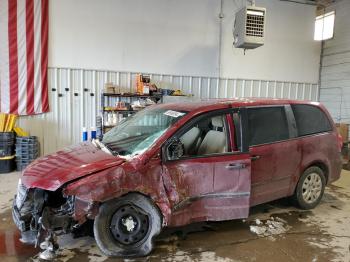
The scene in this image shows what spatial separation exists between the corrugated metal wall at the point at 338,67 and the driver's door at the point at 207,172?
7.12 meters

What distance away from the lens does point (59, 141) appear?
6926mm

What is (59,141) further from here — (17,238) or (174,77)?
(17,238)

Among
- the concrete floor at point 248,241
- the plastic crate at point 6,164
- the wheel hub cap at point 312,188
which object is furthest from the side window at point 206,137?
the plastic crate at point 6,164

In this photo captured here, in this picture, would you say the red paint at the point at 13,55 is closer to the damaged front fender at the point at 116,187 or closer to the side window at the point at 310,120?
the damaged front fender at the point at 116,187

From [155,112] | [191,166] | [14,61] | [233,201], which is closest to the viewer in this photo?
[191,166]

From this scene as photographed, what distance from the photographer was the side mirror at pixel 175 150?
9.24ft

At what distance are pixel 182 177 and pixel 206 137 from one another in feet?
2.06

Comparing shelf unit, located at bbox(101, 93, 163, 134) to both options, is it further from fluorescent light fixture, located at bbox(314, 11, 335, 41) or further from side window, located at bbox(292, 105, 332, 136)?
fluorescent light fixture, located at bbox(314, 11, 335, 41)

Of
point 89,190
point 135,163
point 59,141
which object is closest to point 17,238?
point 89,190

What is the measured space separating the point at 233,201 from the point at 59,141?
513 centimetres

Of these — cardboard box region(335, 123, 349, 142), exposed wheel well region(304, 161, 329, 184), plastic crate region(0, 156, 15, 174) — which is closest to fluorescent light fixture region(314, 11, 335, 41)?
cardboard box region(335, 123, 349, 142)

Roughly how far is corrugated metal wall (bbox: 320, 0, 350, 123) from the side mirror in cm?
768

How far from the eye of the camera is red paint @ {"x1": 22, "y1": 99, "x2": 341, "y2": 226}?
2.53 metres

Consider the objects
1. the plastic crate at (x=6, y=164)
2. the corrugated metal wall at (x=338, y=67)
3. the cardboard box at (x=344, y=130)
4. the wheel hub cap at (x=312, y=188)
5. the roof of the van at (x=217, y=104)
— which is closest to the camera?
the roof of the van at (x=217, y=104)
